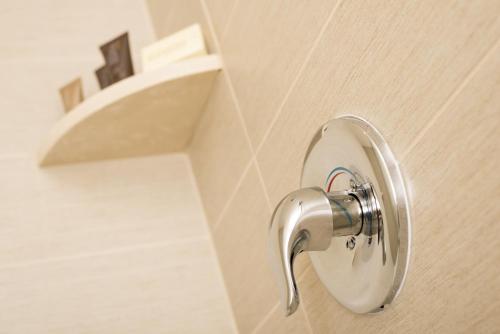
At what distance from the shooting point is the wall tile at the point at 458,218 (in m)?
0.35

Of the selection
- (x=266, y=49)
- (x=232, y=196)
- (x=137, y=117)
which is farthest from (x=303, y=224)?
(x=137, y=117)

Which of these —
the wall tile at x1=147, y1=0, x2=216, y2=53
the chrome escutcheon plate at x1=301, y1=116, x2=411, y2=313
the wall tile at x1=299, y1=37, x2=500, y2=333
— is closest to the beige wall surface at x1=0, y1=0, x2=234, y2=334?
the wall tile at x1=147, y1=0, x2=216, y2=53

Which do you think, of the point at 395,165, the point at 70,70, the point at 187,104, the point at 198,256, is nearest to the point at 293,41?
the point at 395,165

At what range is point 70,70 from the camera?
3.56ft

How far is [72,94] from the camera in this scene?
38.9 inches

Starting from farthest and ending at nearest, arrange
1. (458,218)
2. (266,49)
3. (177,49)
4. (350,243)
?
(177,49) → (266,49) → (350,243) → (458,218)

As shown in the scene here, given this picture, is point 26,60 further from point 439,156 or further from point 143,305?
point 439,156

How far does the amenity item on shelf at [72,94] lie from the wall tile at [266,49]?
0.29 meters

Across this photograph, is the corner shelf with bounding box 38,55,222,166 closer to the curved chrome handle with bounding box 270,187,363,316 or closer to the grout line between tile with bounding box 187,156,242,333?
the grout line between tile with bounding box 187,156,242,333

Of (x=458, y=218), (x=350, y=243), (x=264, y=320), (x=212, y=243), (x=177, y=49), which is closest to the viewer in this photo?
(x=458, y=218)

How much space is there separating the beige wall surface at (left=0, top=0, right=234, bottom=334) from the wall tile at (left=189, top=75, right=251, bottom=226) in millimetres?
51

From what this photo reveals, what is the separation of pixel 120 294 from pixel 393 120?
0.61 m

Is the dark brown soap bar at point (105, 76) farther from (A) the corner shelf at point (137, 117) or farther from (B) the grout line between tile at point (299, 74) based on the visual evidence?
(B) the grout line between tile at point (299, 74)

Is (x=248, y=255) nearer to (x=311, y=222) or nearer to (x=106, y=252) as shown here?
(x=106, y=252)
